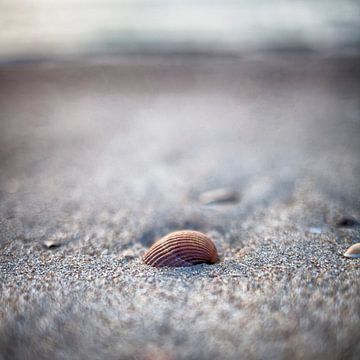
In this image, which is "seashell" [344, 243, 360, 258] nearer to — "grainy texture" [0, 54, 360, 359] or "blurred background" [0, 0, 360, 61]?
"grainy texture" [0, 54, 360, 359]

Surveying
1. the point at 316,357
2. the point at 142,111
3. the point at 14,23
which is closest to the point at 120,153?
the point at 142,111

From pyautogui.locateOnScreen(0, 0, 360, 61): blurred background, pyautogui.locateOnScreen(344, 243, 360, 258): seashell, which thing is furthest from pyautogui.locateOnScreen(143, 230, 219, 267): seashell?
pyautogui.locateOnScreen(0, 0, 360, 61): blurred background

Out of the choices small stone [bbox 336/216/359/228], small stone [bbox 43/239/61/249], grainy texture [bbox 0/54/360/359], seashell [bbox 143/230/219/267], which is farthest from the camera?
small stone [bbox 336/216/359/228]

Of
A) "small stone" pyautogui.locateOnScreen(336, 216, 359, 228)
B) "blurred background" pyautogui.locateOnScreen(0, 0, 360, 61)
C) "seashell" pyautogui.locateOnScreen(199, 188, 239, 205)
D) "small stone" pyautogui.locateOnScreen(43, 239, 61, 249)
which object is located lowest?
"small stone" pyautogui.locateOnScreen(336, 216, 359, 228)

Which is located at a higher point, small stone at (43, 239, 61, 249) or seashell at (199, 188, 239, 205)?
small stone at (43, 239, 61, 249)

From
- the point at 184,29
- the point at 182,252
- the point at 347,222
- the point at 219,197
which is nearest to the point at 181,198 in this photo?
the point at 219,197

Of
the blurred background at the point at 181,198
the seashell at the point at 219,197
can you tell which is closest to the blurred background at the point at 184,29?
the blurred background at the point at 181,198

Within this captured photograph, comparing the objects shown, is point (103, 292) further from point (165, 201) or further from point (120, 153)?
point (120, 153)
